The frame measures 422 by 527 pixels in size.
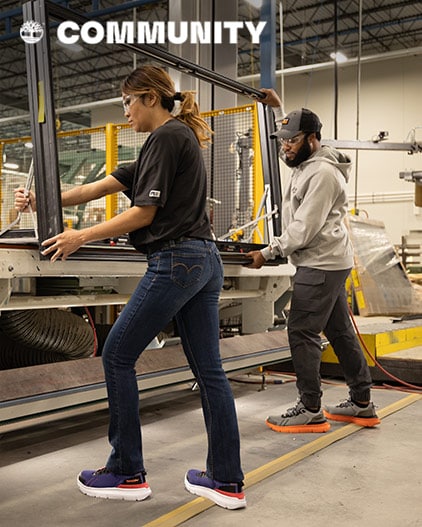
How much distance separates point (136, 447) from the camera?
237 centimetres

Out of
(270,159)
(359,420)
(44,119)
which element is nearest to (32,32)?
(44,119)

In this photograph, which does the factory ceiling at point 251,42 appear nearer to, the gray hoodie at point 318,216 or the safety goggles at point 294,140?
the safety goggles at point 294,140

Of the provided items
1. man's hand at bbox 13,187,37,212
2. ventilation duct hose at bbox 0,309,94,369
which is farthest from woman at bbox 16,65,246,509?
ventilation duct hose at bbox 0,309,94,369

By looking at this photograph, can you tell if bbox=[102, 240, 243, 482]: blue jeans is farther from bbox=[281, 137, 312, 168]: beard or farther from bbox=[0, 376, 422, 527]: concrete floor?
bbox=[281, 137, 312, 168]: beard

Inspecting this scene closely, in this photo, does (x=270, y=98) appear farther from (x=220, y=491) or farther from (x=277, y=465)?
Answer: (x=220, y=491)

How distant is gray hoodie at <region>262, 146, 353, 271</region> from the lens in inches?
137

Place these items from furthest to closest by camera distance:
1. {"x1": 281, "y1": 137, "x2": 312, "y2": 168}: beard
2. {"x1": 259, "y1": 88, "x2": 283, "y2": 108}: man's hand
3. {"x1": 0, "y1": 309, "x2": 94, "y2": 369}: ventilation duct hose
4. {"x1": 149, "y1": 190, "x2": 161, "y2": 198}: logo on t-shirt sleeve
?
{"x1": 259, "y1": 88, "x2": 283, "y2": 108}: man's hand < {"x1": 281, "y1": 137, "x2": 312, "y2": 168}: beard < {"x1": 0, "y1": 309, "x2": 94, "y2": 369}: ventilation duct hose < {"x1": 149, "y1": 190, "x2": 161, "y2": 198}: logo on t-shirt sleeve

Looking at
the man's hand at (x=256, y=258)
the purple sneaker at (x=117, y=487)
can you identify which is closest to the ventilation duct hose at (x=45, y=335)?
the man's hand at (x=256, y=258)

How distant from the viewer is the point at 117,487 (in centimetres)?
241

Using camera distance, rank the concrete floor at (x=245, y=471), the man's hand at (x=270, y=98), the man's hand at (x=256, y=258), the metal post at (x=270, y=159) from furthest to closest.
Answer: the metal post at (x=270, y=159)
the man's hand at (x=270, y=98)
the man's hand at (x=256, y=258)
the concrete floor at (x=245, y=471)

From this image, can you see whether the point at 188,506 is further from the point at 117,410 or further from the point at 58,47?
Result: the point at 58,47

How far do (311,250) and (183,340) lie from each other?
4.53ft

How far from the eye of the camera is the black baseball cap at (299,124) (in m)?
3.58

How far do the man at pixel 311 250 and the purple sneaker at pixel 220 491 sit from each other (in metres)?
1.18
